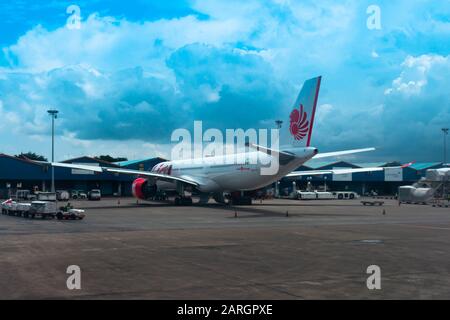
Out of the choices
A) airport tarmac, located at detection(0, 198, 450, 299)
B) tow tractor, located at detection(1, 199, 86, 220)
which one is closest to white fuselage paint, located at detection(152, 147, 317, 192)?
airport tarmac, located at detection(0, 198, 450, 299)

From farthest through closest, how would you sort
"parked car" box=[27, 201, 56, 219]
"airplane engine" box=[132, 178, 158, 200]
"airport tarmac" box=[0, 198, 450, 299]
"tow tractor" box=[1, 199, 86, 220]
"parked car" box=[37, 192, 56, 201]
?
1. "airplane engine" box=[132, 178, 158, 200]
2. "parked car" box=[37, 192, 56, 201]
3. "parked car" box=[27, 201, 56, 219]
4. "tow tractor" box=[1, 199, 86, 220]
5. "airport tarmac" box=[0, 198, 450, 299]

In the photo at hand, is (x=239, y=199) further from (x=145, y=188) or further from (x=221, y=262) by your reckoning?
(x=221, y=262)

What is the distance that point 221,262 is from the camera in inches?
642

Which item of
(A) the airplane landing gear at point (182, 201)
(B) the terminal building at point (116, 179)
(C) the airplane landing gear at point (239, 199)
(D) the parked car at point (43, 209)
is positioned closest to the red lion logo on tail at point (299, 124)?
(C) the airplane landing gear at point (239, 199)

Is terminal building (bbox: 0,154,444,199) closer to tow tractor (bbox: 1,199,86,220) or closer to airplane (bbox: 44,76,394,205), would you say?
airplane (bbox: 44,76,394,205)

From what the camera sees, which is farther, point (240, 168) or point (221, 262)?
point (240, 168)

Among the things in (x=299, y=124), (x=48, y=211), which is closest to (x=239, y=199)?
(x=299, y=124)

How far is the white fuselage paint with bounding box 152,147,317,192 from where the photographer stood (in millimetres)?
41612

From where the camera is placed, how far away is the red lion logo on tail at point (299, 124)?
3969 cm

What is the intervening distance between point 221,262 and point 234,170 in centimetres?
3343

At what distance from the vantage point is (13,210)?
38062mm
